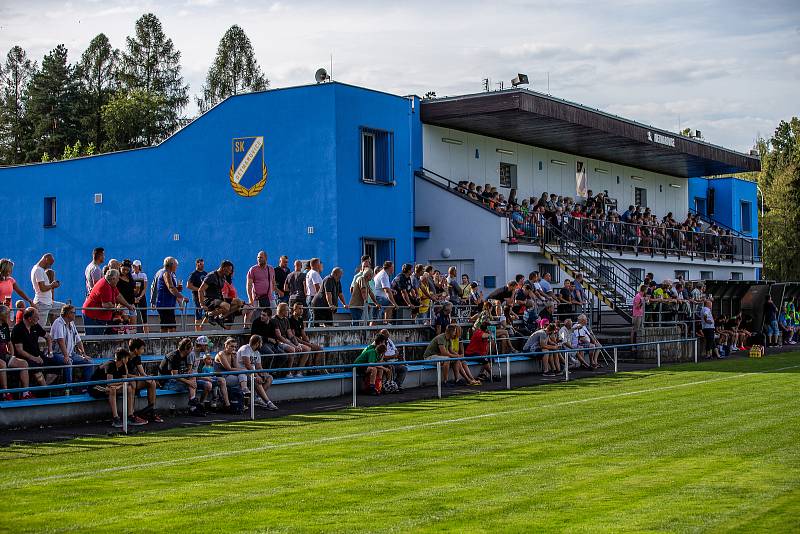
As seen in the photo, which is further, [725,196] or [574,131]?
[725,196]

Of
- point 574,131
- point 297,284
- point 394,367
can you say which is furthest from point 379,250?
point 394,367

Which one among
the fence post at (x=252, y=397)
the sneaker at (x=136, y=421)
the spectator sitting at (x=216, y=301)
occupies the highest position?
the spectator sitting at (x=216, y=301)

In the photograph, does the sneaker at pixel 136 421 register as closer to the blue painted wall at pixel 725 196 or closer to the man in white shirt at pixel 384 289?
the man in white shirt at pixel 384 289

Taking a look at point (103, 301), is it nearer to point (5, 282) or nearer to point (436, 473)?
point (5, 282)

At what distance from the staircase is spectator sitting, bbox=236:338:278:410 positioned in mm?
16899

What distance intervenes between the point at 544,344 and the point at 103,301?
11031 mm

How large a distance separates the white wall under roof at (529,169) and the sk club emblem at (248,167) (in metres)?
5.65

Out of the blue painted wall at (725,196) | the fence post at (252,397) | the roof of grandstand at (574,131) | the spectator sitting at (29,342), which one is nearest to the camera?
the spectator sitting at (29,342)

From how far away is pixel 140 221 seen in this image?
35.0 meters

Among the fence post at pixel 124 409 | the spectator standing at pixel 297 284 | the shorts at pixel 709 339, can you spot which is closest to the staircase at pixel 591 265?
the shorts at pixel 709 339

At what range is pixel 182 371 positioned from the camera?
1794cm

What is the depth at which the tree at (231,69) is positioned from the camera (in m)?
78.1

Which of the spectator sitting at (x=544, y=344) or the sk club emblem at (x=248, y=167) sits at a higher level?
the sk club emblem at (x=248, y=167)

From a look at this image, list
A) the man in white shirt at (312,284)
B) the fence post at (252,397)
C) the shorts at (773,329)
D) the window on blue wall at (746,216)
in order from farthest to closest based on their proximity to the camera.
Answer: the window on blue wall at (746,216) → the shorts at (773,329) → the man in white shirt at (312,284) → the fence post at (252,397)
